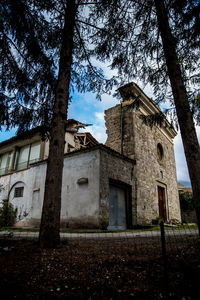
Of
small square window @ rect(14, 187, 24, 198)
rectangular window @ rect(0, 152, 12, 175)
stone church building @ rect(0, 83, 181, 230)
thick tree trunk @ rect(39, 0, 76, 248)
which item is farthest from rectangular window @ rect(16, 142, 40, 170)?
thick tree trunk @ rect(39, 0, 76, 248)

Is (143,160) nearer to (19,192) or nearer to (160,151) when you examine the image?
(160,151)

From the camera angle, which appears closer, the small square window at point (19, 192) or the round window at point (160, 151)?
the small square window at point (19, 192)

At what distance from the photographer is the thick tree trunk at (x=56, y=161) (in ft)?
10.6

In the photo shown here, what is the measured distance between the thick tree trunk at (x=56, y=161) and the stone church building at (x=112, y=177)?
1745 millimetres

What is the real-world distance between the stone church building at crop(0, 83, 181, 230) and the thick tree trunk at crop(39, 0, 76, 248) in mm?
1745

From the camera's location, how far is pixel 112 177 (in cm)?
905

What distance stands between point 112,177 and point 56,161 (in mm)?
5782

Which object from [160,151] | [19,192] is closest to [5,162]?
[19,192]

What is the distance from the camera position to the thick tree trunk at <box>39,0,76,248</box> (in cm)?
→ 322

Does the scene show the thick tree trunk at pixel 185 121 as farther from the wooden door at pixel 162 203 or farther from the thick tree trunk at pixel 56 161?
the wooden door at pixel 162 203

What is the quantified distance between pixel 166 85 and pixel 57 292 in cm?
487

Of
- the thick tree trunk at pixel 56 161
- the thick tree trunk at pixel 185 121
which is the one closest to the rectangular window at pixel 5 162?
the thick tree trunk at pixel 56 161

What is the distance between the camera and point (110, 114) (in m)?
12.9

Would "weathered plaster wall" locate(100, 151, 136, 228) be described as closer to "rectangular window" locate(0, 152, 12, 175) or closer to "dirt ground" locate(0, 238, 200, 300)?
"dirt ground" locate(0, 238, 200, 300)
